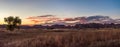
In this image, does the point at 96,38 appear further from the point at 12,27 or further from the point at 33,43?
the point at 12,27

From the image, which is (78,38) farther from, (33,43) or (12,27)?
(12,27)

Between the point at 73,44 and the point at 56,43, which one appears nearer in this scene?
the point at 73,44

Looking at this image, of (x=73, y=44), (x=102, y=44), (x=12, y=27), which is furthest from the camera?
(x=12, y=27)

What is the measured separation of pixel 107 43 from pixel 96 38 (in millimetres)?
2316

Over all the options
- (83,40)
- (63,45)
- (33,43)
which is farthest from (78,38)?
(33,43)

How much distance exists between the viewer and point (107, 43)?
14141mm

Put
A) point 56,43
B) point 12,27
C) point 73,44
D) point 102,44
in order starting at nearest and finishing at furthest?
point 102,44
point 73,44
point 56,43
point 12,27

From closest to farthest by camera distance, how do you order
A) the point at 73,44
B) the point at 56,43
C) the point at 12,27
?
the point at 73,44 < the point at 56,43 < the point at 12,27

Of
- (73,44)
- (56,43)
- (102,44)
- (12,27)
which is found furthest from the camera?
(12,27)

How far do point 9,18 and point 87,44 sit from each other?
253 ft

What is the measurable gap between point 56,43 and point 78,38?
149 centimetres

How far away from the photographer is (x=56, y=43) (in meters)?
15.9

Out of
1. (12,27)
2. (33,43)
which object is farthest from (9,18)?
(33,43)

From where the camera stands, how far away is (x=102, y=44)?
14.0 m
